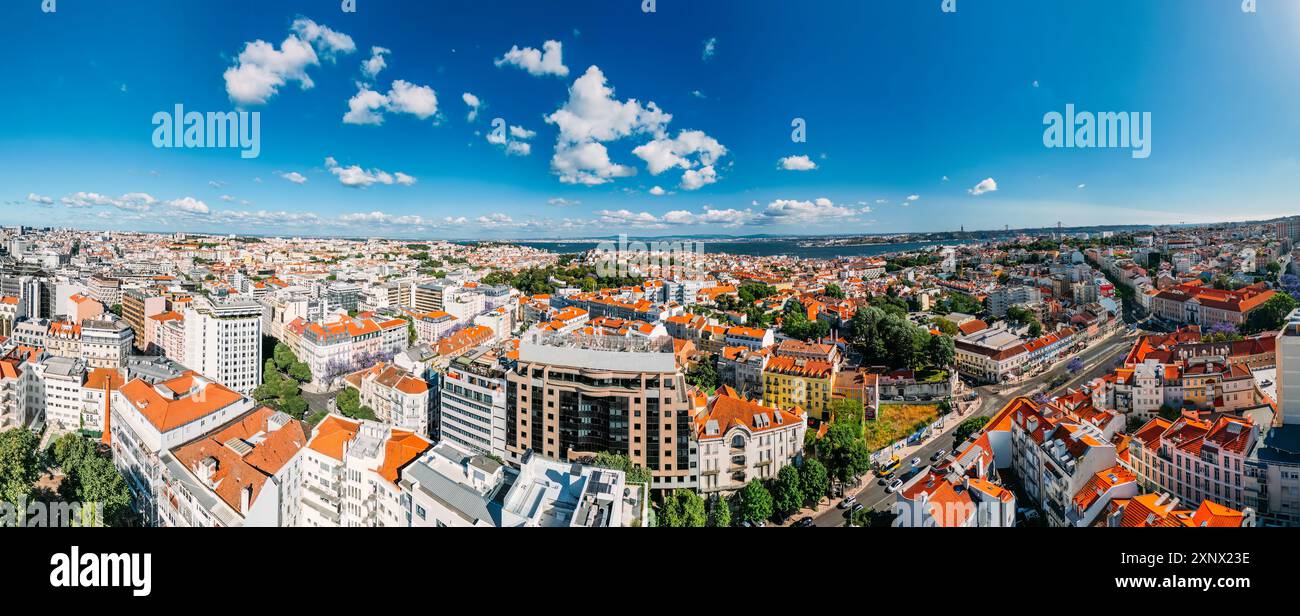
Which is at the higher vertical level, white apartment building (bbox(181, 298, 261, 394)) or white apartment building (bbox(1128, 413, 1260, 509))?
white apartment building (bbox(181, 298, 261, 394))

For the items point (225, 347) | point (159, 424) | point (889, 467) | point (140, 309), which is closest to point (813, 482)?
point (889, 467)

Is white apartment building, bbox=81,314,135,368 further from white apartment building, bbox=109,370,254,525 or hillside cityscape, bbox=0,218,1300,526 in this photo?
white apartment building, bbox=109,370,254,525

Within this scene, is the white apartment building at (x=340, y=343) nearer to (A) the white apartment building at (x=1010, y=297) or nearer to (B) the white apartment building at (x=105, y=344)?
(B) the white apartment building at (x=105, y=344)

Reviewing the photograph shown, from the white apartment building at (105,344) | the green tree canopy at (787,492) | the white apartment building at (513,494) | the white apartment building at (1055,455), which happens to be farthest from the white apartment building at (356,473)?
the white apartment building at (1055,455)

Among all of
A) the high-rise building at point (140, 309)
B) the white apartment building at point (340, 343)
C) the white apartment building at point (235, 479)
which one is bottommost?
the white apartment building at point (235, 479)

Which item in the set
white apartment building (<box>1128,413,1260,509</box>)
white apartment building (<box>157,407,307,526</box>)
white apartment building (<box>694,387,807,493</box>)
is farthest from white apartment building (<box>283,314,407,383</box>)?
white apartment building (<box>1128,413,1260,509</box>)
